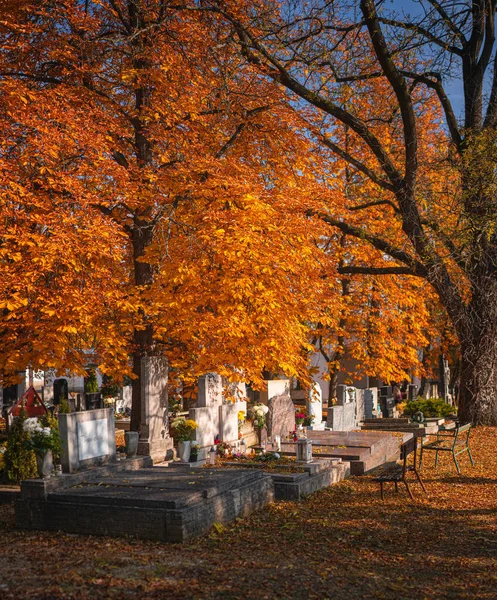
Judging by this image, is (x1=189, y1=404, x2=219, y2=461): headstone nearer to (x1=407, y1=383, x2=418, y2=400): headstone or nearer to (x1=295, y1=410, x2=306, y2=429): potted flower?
(x1=295, y1=410, x2=306, y2=429): potted flower

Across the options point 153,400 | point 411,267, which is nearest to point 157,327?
point 153,400

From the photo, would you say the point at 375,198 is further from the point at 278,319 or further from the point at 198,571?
the point at 198,571

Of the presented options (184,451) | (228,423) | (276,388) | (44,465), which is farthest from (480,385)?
(44,465)

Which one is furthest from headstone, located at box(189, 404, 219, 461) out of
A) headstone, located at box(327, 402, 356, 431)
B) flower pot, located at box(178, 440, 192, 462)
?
headstone, located at box(327, 402, 356, 431)

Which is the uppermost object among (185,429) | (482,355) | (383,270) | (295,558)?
(383,270)

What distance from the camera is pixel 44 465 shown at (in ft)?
31.1

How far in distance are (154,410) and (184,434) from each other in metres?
0.70

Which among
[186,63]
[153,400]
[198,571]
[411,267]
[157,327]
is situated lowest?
[198,571]

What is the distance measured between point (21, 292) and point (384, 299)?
14.9 meters

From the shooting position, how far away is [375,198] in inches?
764

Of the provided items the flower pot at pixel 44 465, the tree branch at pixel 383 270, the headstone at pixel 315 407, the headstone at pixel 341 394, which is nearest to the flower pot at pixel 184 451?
the flower pot at pixel 44 465

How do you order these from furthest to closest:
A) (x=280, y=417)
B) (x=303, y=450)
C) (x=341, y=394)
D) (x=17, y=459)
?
(x=341, y=394) < (x=280, y=417) < (x=303, y=450) < (x=17, y=459)

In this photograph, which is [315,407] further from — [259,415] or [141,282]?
[141,282]

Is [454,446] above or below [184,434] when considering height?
below
